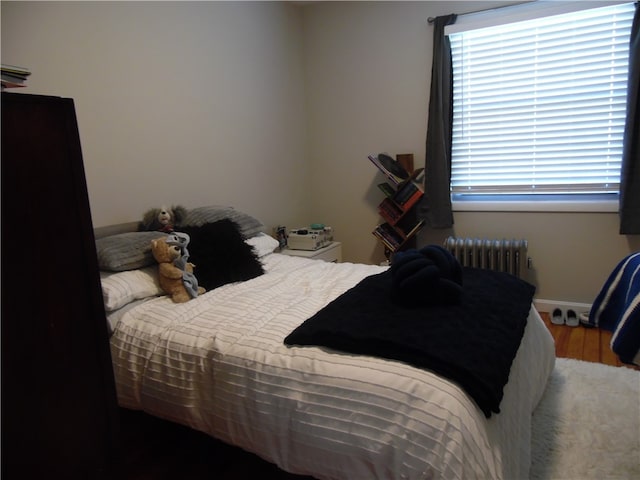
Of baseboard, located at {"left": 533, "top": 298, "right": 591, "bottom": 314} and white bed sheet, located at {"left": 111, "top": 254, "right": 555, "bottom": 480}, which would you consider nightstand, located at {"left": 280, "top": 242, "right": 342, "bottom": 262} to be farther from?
baseboard, located at {"left": 533, "top": 298, "right": 591, "bottom": 314}

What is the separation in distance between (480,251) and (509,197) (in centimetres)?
51

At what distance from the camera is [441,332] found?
1416 millimetres

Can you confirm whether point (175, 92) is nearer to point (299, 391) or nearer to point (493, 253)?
point (299, 391)

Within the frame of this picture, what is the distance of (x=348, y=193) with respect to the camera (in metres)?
3.89

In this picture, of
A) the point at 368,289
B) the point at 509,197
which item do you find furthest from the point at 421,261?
the point at 509,197

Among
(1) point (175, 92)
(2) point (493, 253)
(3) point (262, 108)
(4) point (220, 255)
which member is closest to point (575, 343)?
(2) point (493, 253)

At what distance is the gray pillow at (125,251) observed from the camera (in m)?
1.94

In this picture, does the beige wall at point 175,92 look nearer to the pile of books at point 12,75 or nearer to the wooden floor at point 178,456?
the pile of books at point 12,75

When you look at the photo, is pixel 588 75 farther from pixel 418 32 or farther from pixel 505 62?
pixel 418 32

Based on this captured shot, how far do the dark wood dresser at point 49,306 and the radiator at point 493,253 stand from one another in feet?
9.05

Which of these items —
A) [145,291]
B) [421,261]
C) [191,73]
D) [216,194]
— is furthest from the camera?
[216,194]

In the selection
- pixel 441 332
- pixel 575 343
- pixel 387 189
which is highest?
pixel 387 189

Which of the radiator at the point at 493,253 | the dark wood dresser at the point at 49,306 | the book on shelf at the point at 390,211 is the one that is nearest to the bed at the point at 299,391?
the dark wood dresser at the point at 49,306

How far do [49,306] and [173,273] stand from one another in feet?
3.27
